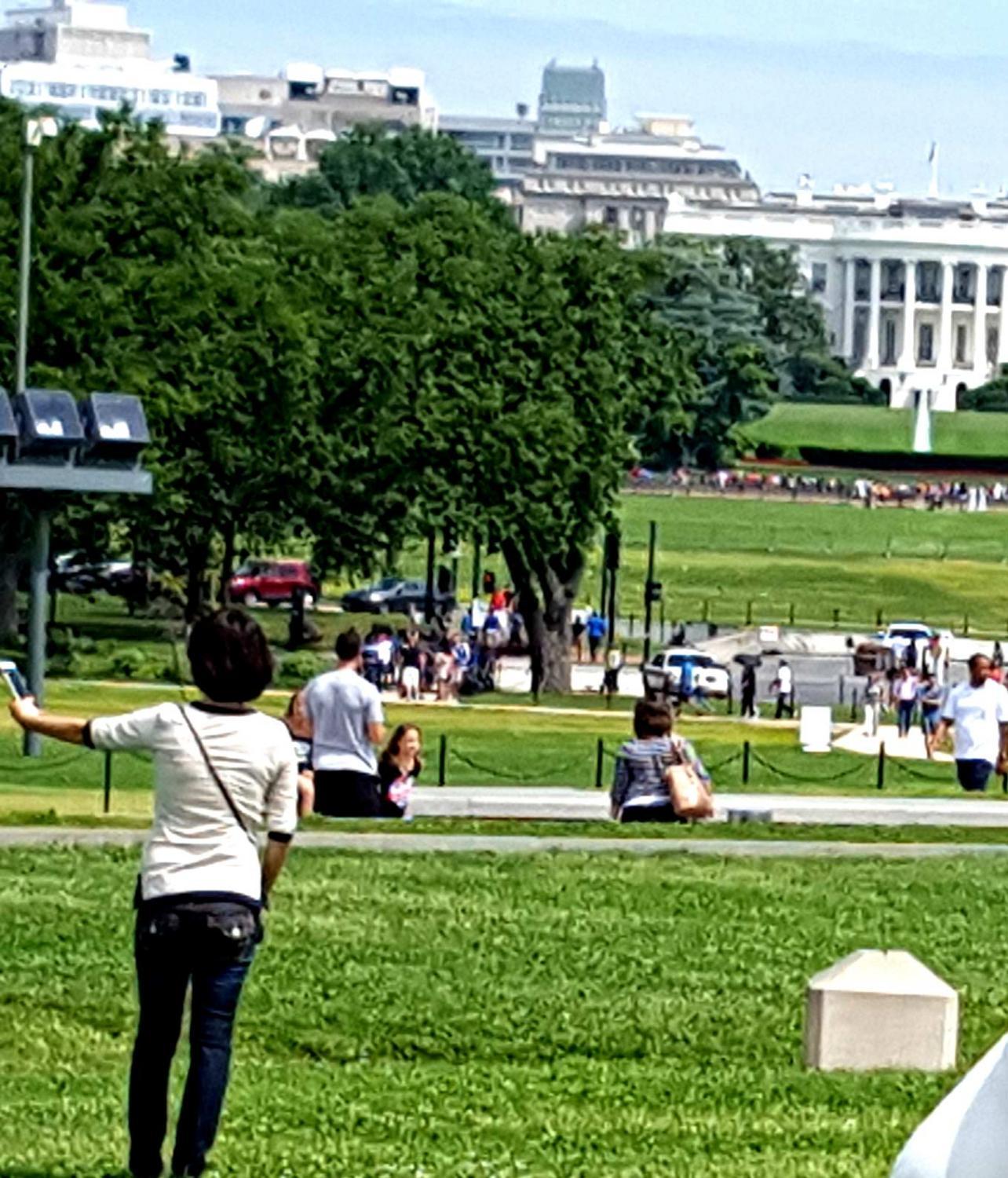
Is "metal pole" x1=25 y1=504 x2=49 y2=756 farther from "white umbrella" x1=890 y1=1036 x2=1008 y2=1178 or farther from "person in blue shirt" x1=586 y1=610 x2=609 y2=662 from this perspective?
"person in blue shirt" x1=586 y1=610 x2=609 y2=662

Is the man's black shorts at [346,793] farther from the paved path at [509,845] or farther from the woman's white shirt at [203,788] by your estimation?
the woman's white shirt at [203,788]

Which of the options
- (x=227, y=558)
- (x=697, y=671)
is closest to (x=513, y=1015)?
(x=697, y=671)

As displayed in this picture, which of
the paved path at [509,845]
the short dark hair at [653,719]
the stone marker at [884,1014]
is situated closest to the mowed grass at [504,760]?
the paved path at [509,845]

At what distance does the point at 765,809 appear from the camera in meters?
27.8

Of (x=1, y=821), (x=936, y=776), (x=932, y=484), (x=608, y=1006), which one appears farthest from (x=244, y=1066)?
(x=932, y=484)

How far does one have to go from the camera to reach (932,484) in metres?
154

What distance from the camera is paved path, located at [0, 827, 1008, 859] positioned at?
2198 cm

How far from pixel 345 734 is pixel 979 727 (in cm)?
931

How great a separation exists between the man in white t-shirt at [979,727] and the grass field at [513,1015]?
7907 mm

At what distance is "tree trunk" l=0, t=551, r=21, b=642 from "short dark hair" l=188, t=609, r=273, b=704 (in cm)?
4739

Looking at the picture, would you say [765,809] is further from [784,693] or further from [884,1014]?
[784,693]

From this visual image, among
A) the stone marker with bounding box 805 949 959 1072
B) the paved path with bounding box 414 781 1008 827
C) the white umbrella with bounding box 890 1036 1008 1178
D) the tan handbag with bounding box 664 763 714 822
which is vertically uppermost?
the white umbrella with bounding box 890 1036 1008 1178

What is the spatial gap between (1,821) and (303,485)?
37.9m

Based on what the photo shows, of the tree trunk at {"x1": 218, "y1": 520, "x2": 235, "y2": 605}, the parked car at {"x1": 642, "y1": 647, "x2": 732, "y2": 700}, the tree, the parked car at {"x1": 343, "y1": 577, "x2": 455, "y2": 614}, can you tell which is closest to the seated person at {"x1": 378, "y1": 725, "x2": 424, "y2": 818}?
the parked car at {"x1": 642, "y1": 647, "x2": 732, "y2": 700}
